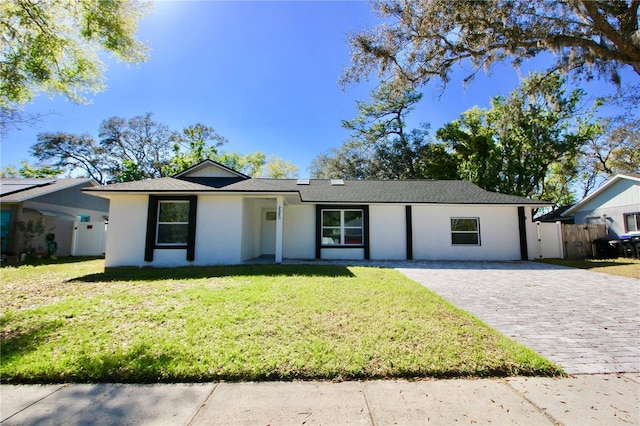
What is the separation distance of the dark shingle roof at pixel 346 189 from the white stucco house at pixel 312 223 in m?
0.05

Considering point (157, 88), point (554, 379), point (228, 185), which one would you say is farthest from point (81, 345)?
point (157, 88)

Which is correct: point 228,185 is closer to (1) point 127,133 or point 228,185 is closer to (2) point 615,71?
(2) point 615,71

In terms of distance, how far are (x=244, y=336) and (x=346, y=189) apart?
11.7 m

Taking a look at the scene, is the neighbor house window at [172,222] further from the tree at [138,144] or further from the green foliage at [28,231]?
the tree at [138,144]

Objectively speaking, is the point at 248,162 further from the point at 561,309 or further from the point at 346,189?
the point at 561,309

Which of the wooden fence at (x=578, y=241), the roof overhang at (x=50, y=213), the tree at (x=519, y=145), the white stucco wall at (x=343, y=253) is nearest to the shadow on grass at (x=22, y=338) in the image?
the white stucco wall at (x=343, y=253)

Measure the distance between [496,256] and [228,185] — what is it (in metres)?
12.5

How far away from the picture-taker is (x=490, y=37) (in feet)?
24.5

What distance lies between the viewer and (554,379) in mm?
2977

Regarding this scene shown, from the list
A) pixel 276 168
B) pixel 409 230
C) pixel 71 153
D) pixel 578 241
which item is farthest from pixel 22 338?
pixel 276 168

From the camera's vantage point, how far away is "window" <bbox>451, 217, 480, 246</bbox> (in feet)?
44.1

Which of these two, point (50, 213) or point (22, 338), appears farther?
point (50, 213)

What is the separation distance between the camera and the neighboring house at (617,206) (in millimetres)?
15617

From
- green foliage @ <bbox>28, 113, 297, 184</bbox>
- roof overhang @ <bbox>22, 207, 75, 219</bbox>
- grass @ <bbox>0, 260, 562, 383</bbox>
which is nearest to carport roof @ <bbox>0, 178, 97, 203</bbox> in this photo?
roof overhang @ <bbox>22, 207, 75, 219</bbox>
